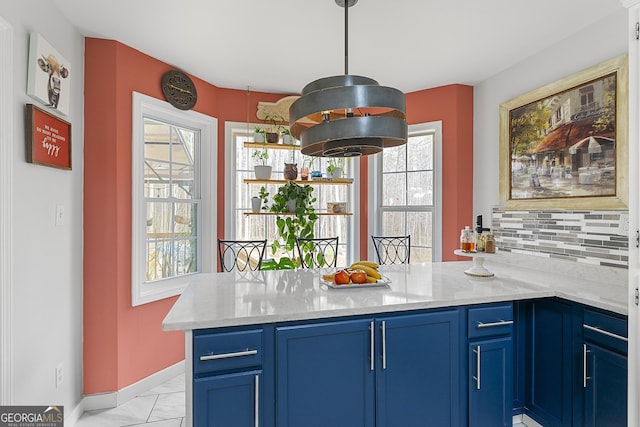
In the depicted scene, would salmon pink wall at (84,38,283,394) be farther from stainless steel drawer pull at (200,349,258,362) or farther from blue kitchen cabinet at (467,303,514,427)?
blue kitchen cabinet at (467,303,514,427)

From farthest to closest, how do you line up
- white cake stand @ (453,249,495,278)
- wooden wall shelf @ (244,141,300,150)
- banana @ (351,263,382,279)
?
1. wooden wall shelf @ (244,141,300,150)
2. white cake stand @ (453,249,495,278)
3. banana @ (351,263,382,279)

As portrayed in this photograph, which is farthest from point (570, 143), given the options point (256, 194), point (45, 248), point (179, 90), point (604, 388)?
point (45, 248)

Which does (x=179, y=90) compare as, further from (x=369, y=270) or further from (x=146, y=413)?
(x=146, y=413)

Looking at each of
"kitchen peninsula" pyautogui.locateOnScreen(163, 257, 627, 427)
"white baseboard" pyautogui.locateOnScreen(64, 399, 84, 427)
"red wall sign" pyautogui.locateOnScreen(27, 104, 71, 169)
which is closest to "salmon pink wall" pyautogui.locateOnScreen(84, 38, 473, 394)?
"white baseboard" pyautogui.locateOnScreen(64, 399, 84, 427)

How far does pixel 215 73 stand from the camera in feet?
10.7

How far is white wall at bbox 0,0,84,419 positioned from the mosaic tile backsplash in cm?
335

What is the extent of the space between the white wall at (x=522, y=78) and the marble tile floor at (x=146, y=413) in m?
2.04

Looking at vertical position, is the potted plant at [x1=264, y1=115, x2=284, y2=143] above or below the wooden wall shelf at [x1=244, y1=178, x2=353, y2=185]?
above

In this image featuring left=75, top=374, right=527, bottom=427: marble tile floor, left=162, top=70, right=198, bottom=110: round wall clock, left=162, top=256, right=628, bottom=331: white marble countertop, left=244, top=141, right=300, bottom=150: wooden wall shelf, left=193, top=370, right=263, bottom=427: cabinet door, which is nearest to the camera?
left=193, top=370, right=263, bottom=427: cabinet door

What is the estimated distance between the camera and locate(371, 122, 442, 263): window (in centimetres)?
369

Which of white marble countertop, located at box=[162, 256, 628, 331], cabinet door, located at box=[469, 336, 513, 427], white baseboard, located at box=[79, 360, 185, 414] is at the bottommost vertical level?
white baseboard, located at box=[79, 360, 185, 414]

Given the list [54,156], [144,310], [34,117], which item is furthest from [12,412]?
[34,117]

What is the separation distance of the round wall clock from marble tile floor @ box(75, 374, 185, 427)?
7.78ft

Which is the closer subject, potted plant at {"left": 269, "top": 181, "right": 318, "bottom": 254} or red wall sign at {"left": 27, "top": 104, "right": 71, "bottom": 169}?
red wall sign at {"left": 27, "top": 104, "right": 71, "bottom": 169}
